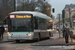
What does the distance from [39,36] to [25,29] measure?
3377 millimetres

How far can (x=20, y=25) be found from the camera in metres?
19.7

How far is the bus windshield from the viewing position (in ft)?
64.6

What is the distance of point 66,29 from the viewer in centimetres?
1565

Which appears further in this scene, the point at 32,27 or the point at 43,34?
the point at 43,34

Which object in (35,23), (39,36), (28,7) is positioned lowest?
(39,36)

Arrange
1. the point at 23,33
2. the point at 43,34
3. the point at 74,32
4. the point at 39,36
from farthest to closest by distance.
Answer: the point at 74,32 < the point at 43,34 < the point at 39,36 < the point at 23,33

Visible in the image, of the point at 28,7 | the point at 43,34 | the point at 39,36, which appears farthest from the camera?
the point at 28,7

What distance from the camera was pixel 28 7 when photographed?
167 feet

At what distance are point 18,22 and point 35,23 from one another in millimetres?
1876

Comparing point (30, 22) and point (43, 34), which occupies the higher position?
point (30, 22)

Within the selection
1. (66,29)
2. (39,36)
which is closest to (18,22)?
(39,36)

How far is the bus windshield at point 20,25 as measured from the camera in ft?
64.6

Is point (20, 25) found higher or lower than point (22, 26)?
higher

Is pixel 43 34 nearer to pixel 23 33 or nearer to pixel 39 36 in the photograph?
pixel 39 36
